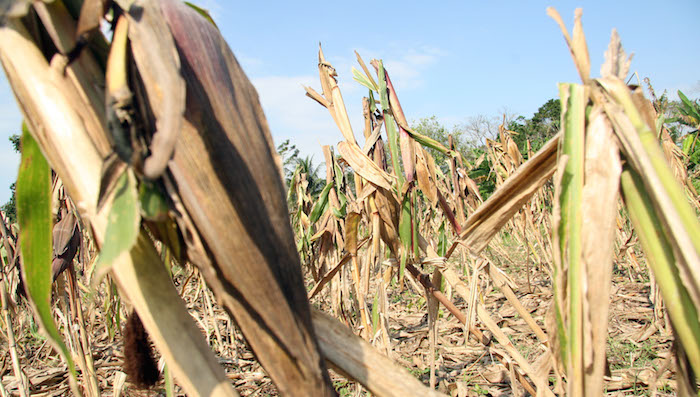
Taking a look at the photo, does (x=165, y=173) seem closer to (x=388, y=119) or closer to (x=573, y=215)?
(x=573, y=215)

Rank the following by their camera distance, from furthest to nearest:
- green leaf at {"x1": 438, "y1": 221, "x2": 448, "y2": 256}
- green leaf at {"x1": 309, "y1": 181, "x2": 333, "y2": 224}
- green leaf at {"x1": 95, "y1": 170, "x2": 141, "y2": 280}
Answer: green leaf at {"x1": 309, "y1": 181, "x2": 333, "y2": 224} < green leaf at {"x1": 438, "y1": 221, "x2": 448, "y2": 256} < green leaf at {"x1": 95, "y1": 170, "x2": 141, "y2": 280}

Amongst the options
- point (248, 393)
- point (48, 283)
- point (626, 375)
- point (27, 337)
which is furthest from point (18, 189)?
point (27, 337)

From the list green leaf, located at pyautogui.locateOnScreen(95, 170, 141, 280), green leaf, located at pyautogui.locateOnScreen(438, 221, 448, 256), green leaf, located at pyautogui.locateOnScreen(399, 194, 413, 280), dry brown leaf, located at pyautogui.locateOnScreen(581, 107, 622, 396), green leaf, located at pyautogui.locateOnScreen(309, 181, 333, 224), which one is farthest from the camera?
green leaf, located at pyautogui.locateOnScreen(309, 181, 333, 224)

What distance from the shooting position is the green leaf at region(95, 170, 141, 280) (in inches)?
10.0

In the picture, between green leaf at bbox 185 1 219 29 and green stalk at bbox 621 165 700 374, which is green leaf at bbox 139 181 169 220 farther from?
green stalk at bbox 621 165 700 374

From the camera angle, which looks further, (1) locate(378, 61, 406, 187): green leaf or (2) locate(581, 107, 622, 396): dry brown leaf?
(1) locate(378, 61, 406, 187): green leaf

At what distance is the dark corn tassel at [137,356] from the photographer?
0.38 metres

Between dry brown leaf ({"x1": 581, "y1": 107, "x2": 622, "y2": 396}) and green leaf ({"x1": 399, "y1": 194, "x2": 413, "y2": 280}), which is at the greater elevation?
green leaf ({"x1": 399, "y1": 194, "x2": 413, "y2": 280})

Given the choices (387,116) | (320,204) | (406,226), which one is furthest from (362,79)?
(320,204)

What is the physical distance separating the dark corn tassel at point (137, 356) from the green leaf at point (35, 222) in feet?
0.14

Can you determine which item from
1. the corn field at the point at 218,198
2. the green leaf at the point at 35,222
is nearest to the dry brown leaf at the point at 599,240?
the corn field at the point at 218,198

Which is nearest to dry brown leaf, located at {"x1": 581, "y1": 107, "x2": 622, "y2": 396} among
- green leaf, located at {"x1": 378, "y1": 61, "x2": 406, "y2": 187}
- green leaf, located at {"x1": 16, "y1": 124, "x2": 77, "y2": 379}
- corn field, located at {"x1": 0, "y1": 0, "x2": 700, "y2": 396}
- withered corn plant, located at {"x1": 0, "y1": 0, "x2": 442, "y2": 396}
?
corn field, located at {"x1": 0, "y1": 0, "x2": 700, "y2": 396}

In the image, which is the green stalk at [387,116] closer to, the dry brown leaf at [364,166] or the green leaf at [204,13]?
the dry brown leaf at [364,166]

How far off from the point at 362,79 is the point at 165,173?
89 cm
